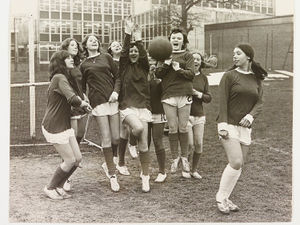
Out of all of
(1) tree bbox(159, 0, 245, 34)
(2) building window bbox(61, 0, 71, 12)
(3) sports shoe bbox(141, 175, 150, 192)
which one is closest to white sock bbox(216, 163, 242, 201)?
(3) sports shoe bbox(141, 175, 150, 192)

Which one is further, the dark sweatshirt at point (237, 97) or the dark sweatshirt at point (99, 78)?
the dark sweatshirt at point (99, 78)

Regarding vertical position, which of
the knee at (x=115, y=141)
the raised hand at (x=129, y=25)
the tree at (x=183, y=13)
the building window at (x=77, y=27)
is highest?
the tree at (x=183, y=13)

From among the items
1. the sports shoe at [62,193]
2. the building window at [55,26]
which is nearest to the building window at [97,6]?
the building window at [55,26]

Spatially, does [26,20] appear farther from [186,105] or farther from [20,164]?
[186,105]

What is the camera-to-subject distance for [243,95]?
287cm

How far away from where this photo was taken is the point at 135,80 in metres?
3.26

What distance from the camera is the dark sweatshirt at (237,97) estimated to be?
2848 millimetres

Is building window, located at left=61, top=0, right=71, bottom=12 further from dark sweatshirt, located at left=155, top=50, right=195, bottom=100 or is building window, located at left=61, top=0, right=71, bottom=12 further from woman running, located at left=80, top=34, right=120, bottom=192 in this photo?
dark sweatshirt, located at left=155, top=50, right=195, bottom=100

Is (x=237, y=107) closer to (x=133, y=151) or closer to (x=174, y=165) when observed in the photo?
(x=174, y=165)

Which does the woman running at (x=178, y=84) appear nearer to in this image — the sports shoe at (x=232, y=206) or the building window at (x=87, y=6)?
the sports shoe at (x=232, y=206)

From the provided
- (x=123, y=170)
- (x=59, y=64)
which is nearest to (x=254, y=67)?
(x=59, y=64)

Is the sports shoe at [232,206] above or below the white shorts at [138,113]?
below

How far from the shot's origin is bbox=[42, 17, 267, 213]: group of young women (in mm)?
2883

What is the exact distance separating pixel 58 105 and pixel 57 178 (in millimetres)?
579
